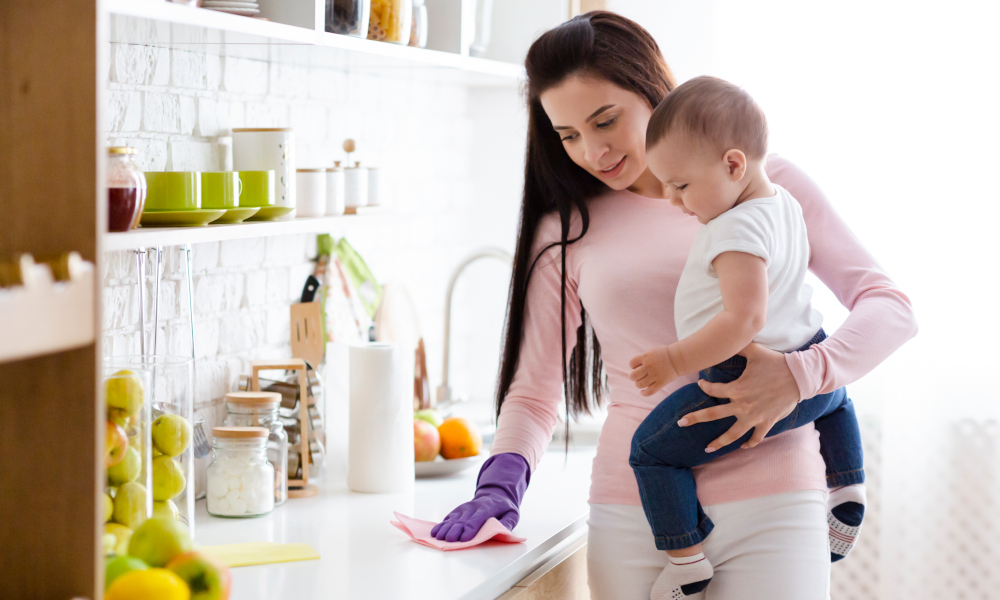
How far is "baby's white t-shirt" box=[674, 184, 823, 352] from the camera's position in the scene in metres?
1.23

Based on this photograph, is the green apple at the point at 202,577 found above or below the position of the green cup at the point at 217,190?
below

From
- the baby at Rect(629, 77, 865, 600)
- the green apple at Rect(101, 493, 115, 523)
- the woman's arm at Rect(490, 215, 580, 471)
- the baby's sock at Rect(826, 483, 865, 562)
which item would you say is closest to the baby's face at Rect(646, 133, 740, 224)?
the baby at Rect(629, 77, 865, 600)

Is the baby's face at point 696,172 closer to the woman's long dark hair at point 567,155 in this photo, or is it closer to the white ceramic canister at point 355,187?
the woman's long dark hair at point 567,155

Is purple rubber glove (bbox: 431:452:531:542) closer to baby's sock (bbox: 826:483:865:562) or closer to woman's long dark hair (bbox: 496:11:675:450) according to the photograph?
woman's long dark hair (bbox: 496:11:675:450)

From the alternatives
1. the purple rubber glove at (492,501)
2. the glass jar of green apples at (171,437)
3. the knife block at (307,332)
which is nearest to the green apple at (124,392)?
the glass jar of green apples at (171,437)

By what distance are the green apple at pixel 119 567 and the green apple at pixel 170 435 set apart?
0.33 meters

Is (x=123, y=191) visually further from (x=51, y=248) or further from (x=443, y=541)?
(x=443, y=541)

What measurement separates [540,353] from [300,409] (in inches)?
19.0

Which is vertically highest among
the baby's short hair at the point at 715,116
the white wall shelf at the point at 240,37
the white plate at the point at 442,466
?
the white wall shelf at the point at 240,37

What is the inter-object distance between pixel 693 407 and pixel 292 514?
2.43ft

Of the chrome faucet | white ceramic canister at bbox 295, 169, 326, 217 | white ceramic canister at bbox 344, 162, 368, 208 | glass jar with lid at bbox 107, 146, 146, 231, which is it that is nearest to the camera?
glass jar with lid at bbox 107, 146, 146, 231

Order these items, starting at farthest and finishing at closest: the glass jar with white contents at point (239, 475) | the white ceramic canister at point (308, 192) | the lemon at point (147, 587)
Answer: the white ceramic canister at point (308, 192) → the glass jar with white contents at point (239, 475) → the lemon at point (147, 587)

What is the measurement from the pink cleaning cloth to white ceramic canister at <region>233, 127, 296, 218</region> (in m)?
0.57

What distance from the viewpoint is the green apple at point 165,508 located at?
1218 millimetres
